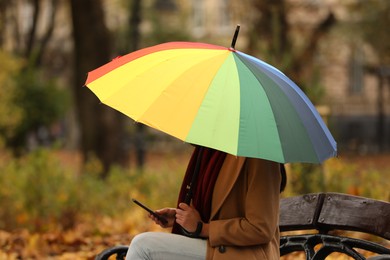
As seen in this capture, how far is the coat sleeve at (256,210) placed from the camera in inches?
158

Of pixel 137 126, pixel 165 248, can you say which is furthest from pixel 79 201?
pixel 165 248

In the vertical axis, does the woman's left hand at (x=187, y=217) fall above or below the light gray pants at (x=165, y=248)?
above

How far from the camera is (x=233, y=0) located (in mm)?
25828

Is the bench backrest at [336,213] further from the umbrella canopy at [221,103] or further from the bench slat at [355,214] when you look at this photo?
the umbrella canopy at [221,103]

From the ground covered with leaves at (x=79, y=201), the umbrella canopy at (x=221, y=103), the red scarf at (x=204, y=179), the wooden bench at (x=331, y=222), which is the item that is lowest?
the ground covered with leaves at (x=79, y=201)

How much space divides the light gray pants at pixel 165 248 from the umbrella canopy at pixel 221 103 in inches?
20.9

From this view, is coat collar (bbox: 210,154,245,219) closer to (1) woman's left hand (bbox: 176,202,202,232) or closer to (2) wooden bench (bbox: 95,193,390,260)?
(1) woman's left hand (bbox: 176,202,202,232)

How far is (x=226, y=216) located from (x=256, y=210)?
0.55 feet

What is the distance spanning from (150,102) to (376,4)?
29.5 meters

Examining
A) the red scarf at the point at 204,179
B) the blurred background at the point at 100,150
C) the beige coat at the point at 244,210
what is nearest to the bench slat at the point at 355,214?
the beige coat at the point at 244,210

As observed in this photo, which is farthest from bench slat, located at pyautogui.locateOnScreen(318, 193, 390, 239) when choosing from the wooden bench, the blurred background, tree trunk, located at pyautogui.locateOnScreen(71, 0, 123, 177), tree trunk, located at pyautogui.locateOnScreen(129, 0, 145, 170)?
tree trunk, located at pyautogui.locateOnScreen(71, 0, 123, 177)

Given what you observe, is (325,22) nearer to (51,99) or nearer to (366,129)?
(51,99)

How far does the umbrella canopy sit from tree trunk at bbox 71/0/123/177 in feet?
39.2

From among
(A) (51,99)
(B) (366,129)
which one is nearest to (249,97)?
(A) (51,99)
